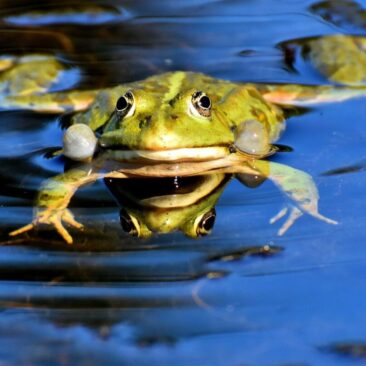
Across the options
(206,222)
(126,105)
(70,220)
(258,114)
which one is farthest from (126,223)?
(258,114)

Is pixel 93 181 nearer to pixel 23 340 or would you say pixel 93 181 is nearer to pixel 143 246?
pixel 143 246

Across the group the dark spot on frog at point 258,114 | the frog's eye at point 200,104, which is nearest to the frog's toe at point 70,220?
the frog's eye at point 200,104

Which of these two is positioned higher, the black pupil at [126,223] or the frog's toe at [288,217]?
the frog's toe at [288,217]

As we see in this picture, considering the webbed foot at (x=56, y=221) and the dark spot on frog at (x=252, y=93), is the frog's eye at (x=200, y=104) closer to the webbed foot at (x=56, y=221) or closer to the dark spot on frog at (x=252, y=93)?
the dark spot on frog at (x=252, y=93)

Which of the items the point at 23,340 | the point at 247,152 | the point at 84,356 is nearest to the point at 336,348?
the point at 84,356

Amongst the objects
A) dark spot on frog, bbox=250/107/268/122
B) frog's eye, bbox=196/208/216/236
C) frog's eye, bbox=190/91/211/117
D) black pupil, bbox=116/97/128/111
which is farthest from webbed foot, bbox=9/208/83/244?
dark spot on frog, bbox=250/107/268/122

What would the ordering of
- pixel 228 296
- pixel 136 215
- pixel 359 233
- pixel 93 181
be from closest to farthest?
pixel 228 296 < pixel 359 233 < pixel 136 215 < pixel 93 181
